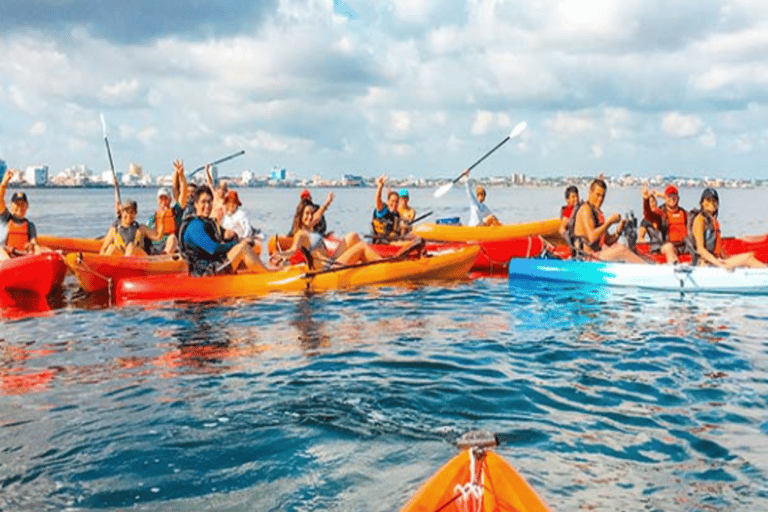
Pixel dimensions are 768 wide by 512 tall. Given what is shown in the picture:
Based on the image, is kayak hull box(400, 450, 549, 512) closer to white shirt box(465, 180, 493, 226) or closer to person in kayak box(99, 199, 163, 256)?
person in kayak box(99, 199, 163, 256)

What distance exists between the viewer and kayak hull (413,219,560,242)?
1881 cm

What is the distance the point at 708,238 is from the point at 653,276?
1106mm

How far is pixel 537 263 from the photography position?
48.5 ft

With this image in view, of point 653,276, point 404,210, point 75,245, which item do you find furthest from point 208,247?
point 404,210

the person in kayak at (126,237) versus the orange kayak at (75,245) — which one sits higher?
the person in kayak at (126,237)

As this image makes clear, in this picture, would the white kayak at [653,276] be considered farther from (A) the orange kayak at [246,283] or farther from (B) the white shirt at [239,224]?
(B) the white shirt at [239,224]

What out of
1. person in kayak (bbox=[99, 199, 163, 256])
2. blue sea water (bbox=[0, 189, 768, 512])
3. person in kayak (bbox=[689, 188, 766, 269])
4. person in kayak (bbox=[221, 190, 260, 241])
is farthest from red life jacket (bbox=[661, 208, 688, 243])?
person in kayak (bbox=[99, 199, 163, 256])

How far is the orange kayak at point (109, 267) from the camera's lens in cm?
1372

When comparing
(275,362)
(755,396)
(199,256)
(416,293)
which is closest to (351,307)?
(416,293)

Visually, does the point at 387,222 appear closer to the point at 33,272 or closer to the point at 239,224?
the point at 239,224

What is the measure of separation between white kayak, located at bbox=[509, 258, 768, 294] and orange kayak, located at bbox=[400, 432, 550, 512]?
34.0 feet

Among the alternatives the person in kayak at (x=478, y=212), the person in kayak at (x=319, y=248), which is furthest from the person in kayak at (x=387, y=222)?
the person in kayak at (x=478, y=212)

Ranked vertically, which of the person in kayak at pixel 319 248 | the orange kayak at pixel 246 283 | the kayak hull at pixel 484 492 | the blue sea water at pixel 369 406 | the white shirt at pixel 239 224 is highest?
the white shirt at pixel 239 224

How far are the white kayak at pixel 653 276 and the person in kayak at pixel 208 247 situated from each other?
5.48 metres
